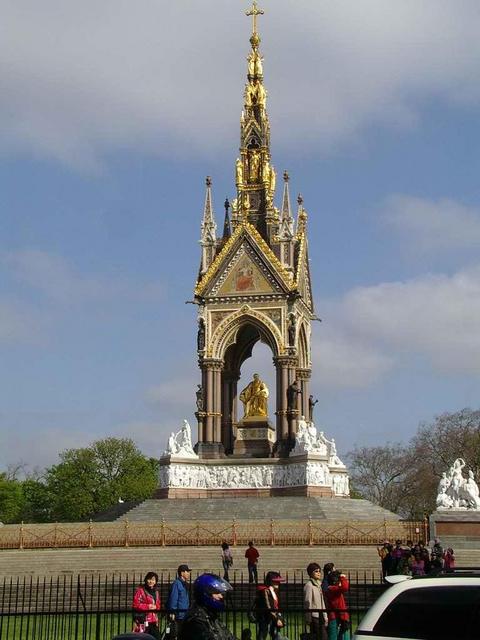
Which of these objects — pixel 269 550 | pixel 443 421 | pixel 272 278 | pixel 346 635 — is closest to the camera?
pixel 346 635

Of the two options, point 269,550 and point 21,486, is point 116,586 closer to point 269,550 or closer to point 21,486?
point 269,550

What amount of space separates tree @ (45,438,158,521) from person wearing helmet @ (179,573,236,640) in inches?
2443

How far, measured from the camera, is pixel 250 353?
51781 mm

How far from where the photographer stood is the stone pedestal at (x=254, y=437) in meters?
47.3

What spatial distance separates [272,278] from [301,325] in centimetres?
324

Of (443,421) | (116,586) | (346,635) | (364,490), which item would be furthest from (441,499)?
(364,490)

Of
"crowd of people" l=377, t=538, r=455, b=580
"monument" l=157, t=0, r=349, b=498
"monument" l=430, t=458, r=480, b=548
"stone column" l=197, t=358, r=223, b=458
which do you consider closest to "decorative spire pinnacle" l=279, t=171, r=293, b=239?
"monument" l=157, t=0, r=349, b=498

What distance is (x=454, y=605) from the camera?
27.7 ft

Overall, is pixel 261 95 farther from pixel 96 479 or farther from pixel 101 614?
pixel 101 614

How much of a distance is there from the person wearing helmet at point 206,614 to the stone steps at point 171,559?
2320 centimetres

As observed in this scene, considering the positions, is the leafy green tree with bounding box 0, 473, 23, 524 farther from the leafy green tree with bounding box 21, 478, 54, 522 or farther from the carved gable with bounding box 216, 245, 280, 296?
the carved gable with bounding box 216, 245, 280, 296

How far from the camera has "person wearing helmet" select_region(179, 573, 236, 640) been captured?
24.4 ft

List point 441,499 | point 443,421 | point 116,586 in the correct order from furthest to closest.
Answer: point 443,421, point 441,499, point 116,586

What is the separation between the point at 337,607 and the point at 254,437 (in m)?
33.4
